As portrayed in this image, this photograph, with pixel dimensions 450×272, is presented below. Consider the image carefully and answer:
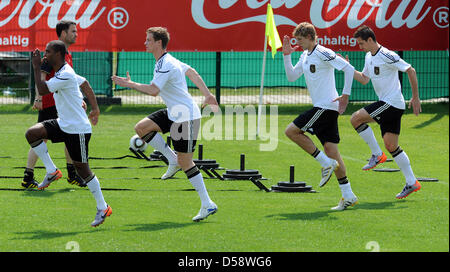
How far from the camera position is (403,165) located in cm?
1070

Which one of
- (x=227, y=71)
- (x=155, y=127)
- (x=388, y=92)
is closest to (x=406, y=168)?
(x=388, y=92)

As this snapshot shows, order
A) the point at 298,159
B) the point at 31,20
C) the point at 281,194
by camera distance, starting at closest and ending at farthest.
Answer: the point at 281,194
the point at 298,159
the point at 31,20

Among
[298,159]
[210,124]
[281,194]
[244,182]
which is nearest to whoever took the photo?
[281,194]

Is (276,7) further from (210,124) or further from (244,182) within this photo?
(244,182)

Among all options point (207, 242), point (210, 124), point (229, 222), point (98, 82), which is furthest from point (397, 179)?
point (98, 82)

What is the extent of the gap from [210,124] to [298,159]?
18.7 feet

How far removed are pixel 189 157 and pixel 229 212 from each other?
0.96 metres

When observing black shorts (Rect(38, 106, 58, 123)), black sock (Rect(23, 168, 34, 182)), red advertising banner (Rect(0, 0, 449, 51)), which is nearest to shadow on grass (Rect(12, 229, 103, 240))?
black sock (Rect(23, 168, 34, 182))

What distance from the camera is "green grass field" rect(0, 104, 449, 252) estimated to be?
7871 millimetres

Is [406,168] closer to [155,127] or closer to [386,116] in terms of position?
[386,116]

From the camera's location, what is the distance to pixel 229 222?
892 cm

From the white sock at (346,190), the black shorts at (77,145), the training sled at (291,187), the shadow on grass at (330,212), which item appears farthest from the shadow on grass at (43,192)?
the white sock at (346,190)

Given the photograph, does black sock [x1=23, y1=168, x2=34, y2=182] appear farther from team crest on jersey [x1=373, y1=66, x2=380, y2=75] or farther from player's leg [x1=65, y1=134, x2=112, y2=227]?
team crest on jersey [x1=373, y1=66, x2=380, y2=75]

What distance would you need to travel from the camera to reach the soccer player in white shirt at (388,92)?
10.7m
